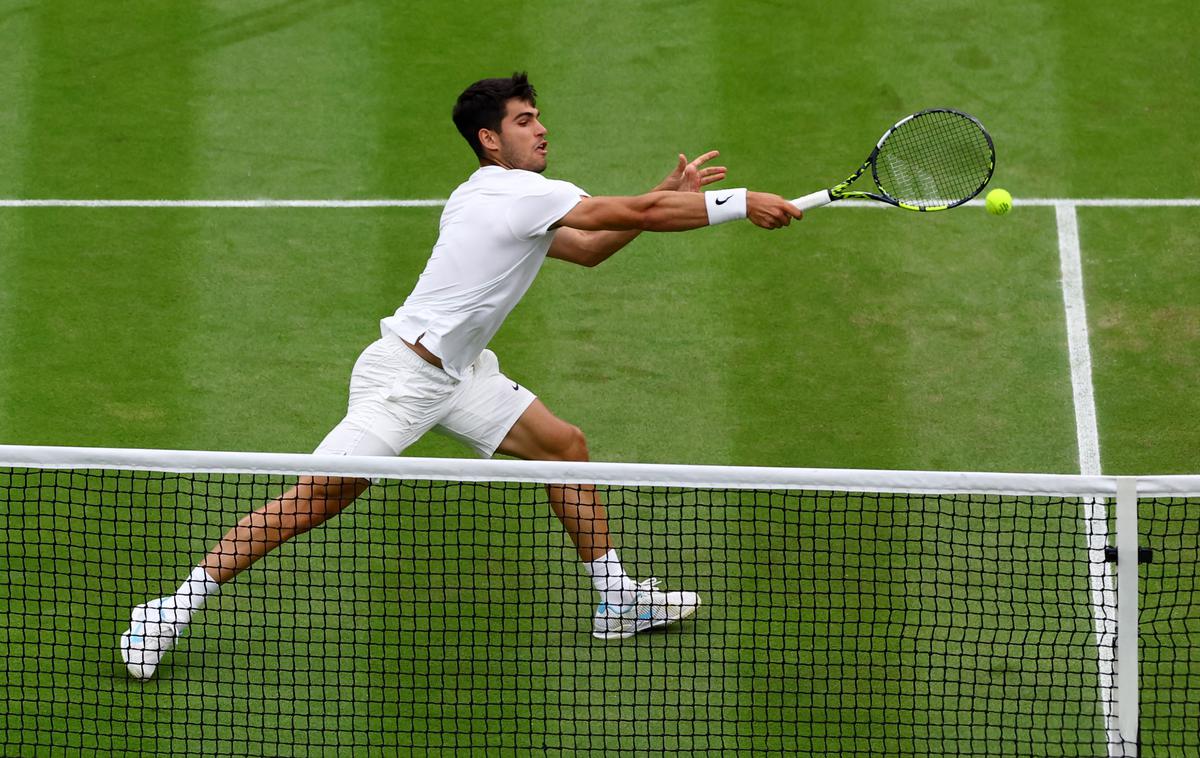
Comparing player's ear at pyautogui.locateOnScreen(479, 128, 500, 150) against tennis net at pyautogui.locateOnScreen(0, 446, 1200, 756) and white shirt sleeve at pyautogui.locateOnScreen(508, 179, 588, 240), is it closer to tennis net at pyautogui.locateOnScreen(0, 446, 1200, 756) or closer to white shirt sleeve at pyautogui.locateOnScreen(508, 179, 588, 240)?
white shirt sleeve at pyautogui.locateOnScreen(508, 179, 588, 240)

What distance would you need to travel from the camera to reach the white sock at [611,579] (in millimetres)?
8188

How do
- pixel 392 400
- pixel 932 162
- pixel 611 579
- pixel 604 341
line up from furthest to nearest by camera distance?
pixel 604 341, pixel 932 162, pixel 611 579, pixel 392 400

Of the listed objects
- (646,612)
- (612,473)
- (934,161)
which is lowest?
(646,612)

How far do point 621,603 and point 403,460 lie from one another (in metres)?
1.44

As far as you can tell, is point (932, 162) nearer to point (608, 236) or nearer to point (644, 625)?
point (608, 236)

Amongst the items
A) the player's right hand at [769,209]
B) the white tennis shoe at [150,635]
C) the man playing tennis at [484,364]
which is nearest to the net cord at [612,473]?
the man playing tennis at [484,364]

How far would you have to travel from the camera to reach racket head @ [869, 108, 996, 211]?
902 centimetres

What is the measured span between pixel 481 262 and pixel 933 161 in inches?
105

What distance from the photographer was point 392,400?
805 centimetres

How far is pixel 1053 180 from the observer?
1120 cm

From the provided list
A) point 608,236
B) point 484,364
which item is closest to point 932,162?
point 608,236

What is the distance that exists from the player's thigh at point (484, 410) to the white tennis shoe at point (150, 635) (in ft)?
4.63

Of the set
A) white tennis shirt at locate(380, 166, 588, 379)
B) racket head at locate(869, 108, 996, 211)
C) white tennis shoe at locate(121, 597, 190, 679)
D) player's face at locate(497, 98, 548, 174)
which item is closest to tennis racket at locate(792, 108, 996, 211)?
racket head at locate(869, 108, 996, 211)

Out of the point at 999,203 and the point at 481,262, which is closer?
the point at 481,262
